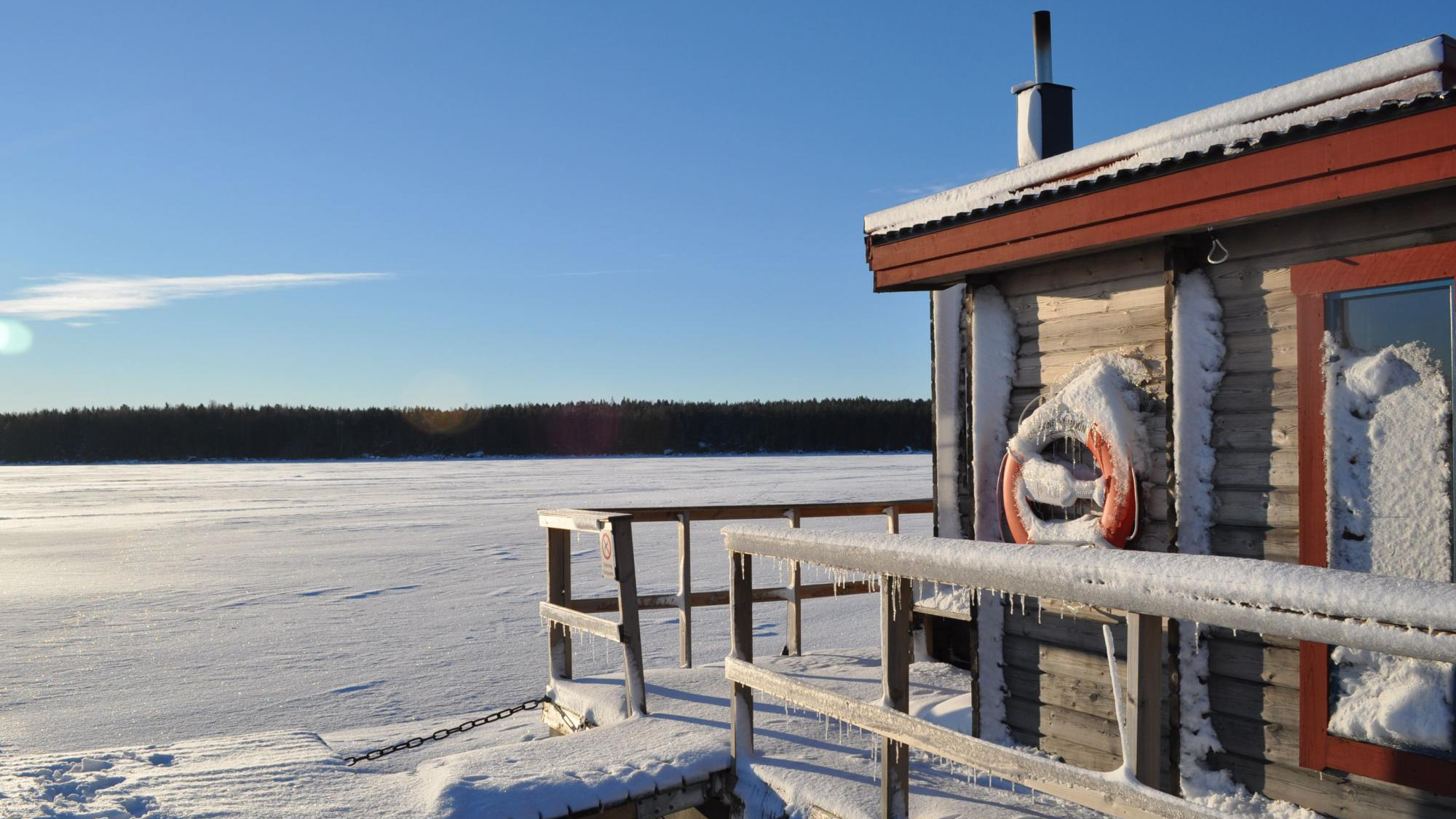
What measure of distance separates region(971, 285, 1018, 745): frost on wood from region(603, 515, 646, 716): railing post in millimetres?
1744

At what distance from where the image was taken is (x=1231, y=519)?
13.1ft

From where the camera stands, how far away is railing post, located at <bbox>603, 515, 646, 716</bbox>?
17.3ft

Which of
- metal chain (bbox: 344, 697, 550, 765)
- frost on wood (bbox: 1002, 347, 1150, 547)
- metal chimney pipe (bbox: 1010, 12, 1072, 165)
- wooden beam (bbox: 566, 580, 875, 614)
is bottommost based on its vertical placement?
metal chain (bbox: 344, 697, 550, 765)

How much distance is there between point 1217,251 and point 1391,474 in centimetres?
108

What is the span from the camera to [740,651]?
4.36m

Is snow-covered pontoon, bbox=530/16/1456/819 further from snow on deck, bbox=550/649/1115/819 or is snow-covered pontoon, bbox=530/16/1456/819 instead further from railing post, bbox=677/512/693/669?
railing post, bbox=677/512/693/669

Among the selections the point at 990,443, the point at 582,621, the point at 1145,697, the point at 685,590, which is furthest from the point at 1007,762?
the point at 685,590

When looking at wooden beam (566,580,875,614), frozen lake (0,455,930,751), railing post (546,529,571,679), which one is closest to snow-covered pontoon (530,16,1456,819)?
railing post (546,529,571,679)

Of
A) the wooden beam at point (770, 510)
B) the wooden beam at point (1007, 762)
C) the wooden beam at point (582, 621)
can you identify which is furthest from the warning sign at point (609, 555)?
the wooden beam at point (1007, 762)

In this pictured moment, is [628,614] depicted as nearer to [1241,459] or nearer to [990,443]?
[990,443]

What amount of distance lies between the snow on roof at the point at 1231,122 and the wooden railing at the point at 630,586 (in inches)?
87.7

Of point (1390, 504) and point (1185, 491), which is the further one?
point (1185, 491)

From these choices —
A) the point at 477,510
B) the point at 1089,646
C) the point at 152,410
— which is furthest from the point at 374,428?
the point at 1089,646

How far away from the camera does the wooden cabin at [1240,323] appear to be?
3.37 meters
